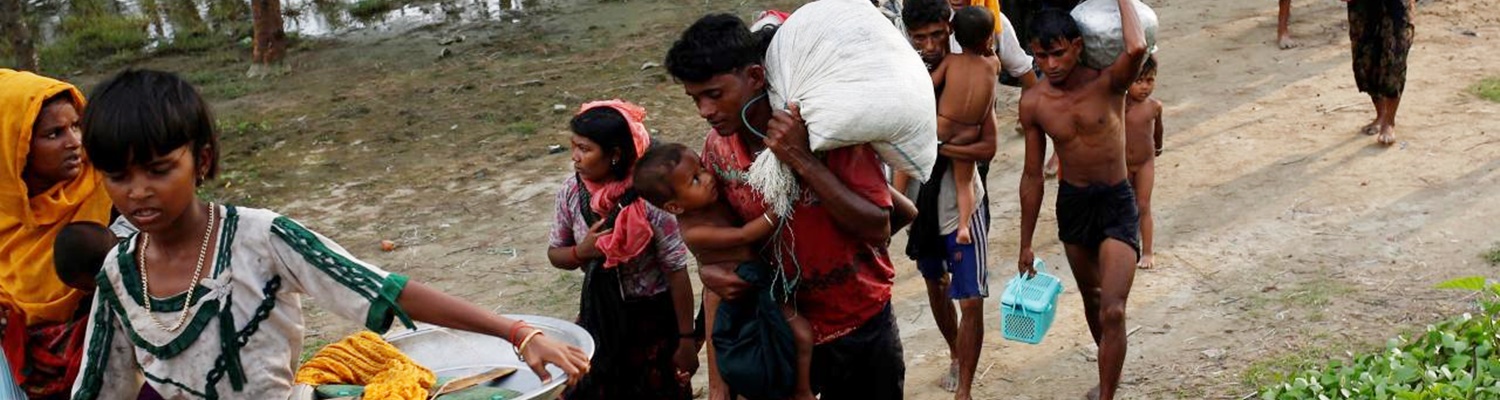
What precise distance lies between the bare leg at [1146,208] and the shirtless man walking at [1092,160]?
0.99 metres

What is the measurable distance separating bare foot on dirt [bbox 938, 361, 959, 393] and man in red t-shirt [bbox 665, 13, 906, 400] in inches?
56.3

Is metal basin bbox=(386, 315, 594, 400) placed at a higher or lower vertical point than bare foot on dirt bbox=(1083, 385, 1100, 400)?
higher

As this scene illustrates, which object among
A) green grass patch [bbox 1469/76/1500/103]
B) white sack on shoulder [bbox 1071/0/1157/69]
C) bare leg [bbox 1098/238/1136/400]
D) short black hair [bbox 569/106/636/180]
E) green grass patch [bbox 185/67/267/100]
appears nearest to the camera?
short black hair [bbox 569/106/636/180]

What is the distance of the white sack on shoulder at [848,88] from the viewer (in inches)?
114

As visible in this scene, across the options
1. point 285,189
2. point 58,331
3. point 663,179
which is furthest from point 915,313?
point 285,189

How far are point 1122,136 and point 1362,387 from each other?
96 cm

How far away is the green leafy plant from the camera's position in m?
3.78

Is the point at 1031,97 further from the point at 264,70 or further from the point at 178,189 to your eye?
the point at 264,70

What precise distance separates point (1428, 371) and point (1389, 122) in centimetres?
339

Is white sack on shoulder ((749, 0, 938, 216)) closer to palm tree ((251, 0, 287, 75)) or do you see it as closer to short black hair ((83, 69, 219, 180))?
short black hair ((83, 69, 219, 180))

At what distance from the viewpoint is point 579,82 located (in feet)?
30.6

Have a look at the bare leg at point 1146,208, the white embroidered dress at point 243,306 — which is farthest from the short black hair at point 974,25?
the white embroidered dress at point 243,306

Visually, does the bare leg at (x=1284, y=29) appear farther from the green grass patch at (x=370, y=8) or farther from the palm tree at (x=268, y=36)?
the green grass patch at (x=370, y=8)

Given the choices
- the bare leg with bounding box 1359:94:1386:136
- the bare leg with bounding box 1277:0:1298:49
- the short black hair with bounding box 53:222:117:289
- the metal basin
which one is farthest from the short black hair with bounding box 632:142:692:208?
the bare leg with bounding box 1277:0:1298:49
